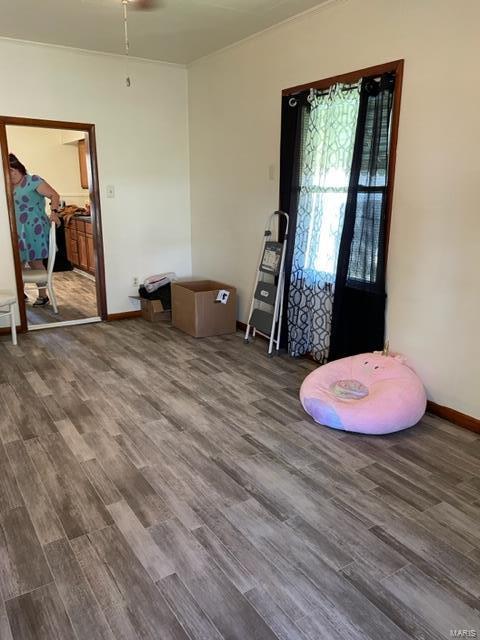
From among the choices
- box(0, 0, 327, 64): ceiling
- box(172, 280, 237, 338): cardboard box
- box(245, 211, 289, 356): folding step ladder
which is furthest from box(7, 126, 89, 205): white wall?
box(245, 211, 289, 356): folding step ladder

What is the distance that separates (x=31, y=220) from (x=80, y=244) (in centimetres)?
251

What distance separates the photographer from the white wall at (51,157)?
7941 mm

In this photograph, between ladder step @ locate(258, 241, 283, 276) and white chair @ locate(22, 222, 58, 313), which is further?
white chair @ locate(22, 222, 58, 313)

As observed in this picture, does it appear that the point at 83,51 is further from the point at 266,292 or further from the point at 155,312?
the point at 266,292

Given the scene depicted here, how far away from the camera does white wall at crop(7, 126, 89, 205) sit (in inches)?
313

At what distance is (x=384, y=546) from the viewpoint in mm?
1931

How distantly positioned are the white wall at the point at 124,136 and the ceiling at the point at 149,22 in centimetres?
24

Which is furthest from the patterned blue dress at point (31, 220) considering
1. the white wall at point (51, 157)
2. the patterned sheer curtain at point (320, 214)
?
the white wall at point (51, 157)

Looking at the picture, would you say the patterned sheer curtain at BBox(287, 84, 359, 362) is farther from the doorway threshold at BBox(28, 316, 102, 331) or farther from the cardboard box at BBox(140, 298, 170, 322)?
the doorway threshold at BBox(28, 316, 102, 331)

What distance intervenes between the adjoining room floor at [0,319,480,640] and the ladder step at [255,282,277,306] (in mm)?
978

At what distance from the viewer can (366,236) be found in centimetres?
328

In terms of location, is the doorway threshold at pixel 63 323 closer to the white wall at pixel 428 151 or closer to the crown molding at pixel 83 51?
the crown molding at pixel 83 51

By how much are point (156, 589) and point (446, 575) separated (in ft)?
3.45

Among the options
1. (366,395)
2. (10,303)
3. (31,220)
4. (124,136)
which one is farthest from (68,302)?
(366,395)
